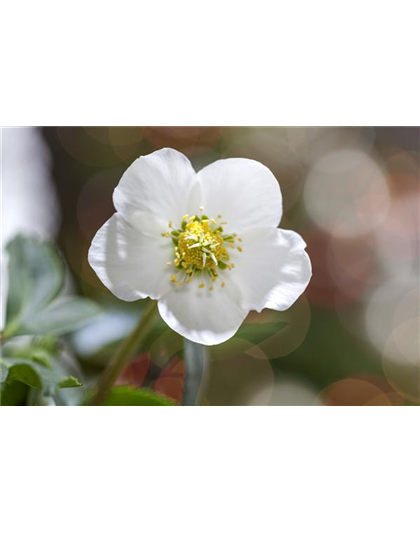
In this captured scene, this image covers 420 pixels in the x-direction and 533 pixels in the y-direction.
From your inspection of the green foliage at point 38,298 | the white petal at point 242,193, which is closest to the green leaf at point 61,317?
the green foliage at point 38,298

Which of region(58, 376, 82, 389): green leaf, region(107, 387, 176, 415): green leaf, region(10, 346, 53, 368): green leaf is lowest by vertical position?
region(107, 387, 176, 415): green leaf

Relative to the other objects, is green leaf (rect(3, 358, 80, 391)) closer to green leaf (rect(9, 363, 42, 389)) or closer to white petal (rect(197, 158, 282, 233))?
green leaf (rect(9, 363, 42, 389))

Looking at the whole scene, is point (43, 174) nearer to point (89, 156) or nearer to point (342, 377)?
point (89, 156)

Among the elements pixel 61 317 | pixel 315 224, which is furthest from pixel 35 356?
pixel 315 224

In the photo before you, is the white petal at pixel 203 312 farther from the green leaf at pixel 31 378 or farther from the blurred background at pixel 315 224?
the blurred background at pixel 315 224

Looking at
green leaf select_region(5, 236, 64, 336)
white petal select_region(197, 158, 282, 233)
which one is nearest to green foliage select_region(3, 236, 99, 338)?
green leaf select_region(5, 236, 64, 336)

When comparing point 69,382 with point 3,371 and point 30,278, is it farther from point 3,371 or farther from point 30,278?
point 30,278

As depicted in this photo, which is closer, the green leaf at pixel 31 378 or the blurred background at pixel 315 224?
the green leaf at pixel 31 378

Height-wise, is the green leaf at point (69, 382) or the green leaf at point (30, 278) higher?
the green leaf at point (30, 278)

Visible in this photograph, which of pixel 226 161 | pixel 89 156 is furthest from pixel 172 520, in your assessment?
pixel 89 156
